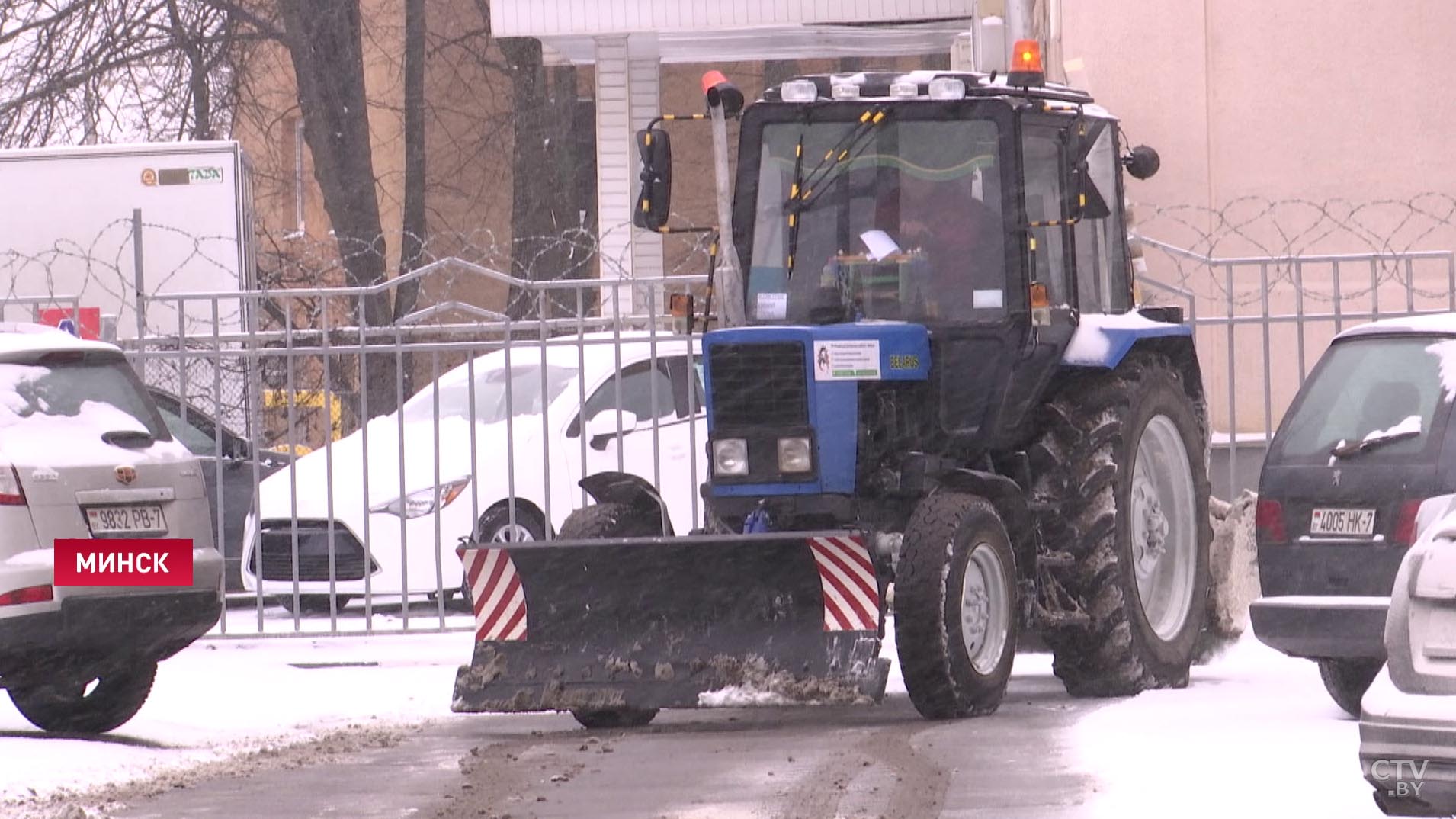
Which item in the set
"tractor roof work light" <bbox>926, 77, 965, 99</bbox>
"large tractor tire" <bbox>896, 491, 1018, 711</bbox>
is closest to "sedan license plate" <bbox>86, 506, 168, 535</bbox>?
"large tractor tire" <bbox>896, 491, 1018, 711</bbox>


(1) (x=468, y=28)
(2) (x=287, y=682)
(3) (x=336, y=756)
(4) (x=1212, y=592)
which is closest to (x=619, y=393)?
(2) (x=287, y=682)

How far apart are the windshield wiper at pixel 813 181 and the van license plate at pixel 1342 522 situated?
258 centimetres

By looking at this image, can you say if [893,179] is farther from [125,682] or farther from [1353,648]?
[125,682]

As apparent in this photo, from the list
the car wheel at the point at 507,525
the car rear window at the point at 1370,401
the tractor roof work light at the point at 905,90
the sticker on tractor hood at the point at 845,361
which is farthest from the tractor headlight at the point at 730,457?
the car wheel at the point at 507,525

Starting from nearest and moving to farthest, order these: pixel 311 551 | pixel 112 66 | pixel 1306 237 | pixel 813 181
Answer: pixel 813 181, pixel 311 551, pixel 1306 237, pixel 112 66

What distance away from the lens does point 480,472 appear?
14977 mm

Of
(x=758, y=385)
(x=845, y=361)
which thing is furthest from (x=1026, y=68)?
(x=758, y=385)

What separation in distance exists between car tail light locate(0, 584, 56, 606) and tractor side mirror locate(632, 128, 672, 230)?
2.68m

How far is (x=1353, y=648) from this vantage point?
8.66 metres

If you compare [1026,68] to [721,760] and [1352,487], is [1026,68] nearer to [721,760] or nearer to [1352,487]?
[1352,487]

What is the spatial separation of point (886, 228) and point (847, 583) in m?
1.64

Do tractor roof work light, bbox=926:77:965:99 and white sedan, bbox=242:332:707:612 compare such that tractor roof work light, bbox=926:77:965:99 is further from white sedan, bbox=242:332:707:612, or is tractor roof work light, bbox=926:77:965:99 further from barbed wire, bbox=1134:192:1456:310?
barbed wire, bbox=1134:192:1456:310

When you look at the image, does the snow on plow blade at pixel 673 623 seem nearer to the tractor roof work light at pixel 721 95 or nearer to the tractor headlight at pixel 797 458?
the tractor headlight at pixel 797 458
